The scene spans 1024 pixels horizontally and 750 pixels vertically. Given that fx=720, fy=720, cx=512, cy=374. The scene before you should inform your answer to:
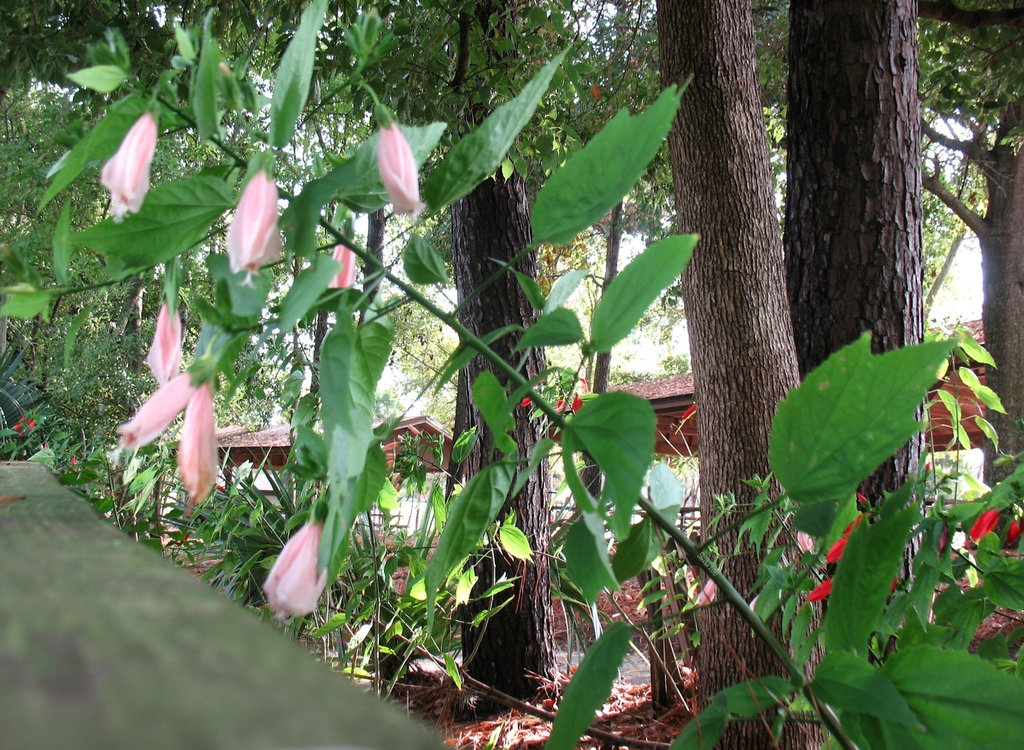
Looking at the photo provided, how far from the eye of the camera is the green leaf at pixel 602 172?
1.29 feet

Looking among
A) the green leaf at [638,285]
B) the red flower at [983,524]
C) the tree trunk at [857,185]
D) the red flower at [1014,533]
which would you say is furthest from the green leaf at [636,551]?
the tree trunk at [857,185]

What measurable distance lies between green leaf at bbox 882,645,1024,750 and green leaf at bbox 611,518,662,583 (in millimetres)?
169

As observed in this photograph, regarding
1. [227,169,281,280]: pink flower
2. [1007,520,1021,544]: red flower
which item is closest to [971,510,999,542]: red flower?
[1007,520,1021,544]: red flower

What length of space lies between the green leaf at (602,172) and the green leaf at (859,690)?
285 mm

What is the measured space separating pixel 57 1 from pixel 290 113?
2771mm

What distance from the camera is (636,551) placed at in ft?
1.73

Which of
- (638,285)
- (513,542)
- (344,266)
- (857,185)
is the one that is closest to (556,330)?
(638,285)

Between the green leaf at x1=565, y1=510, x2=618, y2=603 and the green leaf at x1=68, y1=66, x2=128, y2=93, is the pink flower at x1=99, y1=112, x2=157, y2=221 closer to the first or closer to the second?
the green leaf at x1=68, y1=66, x2=128, y2=93

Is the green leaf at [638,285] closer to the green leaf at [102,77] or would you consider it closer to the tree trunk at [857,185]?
the green leaf at [102,77]

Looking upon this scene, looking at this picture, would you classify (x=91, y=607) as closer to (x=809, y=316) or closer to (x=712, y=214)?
(x=712, y=214)

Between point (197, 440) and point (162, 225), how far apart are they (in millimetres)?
121

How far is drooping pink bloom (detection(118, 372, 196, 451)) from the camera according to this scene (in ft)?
1.34

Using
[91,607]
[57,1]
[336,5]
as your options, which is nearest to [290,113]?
[91,607]

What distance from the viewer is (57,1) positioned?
2471 millimetres
